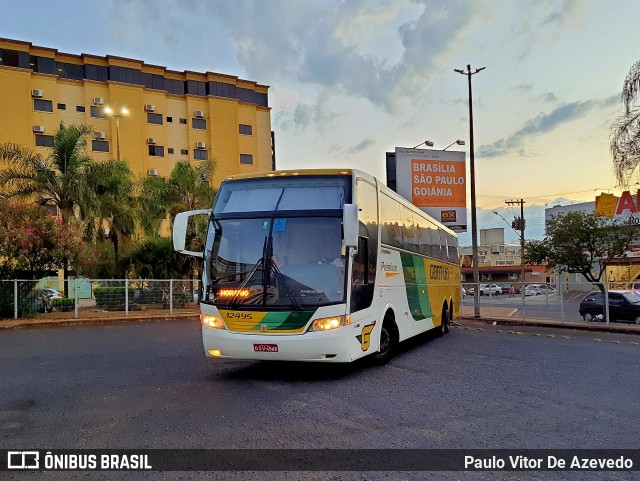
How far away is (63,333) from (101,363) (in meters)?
7.53

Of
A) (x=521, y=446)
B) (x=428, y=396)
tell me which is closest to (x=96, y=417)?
(x=428, y=396)

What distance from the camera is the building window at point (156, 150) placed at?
176ft

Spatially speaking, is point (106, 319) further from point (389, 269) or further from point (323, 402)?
point (323, 402)

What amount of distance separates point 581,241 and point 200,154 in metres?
37.8

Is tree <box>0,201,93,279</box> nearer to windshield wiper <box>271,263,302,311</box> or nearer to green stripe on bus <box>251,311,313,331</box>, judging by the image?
windshield wiper <box>271,263,302,311</box>

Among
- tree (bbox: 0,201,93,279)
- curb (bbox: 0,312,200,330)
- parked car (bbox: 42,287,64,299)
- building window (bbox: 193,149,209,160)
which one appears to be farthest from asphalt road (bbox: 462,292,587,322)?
building window (bbox: 193,149,209,160)

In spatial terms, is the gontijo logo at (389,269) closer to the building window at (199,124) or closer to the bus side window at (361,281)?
the bus side window at (361,281)

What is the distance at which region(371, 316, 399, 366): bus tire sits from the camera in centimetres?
1005

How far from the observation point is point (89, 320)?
67.4ft

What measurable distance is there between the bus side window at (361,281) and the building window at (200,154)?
4920cm

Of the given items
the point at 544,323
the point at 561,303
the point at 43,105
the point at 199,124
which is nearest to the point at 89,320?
the point at 544,323

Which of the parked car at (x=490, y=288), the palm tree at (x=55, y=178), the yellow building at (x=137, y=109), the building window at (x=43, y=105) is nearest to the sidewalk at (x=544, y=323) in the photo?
the parked car at (x=490, y=288)

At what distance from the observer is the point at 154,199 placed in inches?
1142

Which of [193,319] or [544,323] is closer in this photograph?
[544,323]
